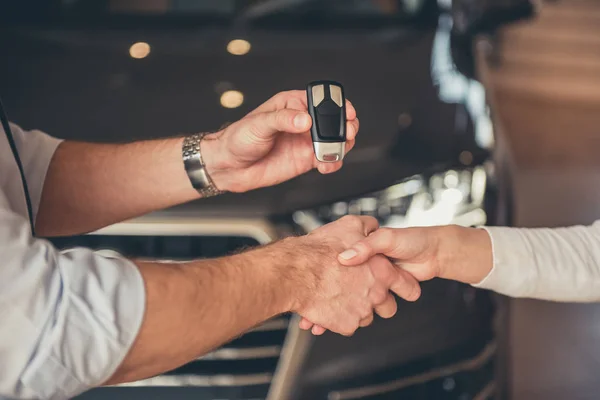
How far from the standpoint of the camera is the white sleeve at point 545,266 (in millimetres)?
1259

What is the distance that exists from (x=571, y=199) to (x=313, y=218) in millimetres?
2270

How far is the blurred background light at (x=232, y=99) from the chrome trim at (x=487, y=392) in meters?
0.82

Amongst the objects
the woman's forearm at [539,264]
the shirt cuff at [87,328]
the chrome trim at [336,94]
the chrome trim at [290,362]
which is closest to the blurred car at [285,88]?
the chrome trim at [290,362]

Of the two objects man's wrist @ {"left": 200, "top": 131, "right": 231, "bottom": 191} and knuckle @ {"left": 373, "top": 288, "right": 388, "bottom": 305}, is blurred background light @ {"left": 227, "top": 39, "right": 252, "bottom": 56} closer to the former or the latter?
man's wrist @ {"left": 200, "top": 131, "right": 231, "bottom": 191}

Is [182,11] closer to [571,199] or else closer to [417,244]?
[417,244]

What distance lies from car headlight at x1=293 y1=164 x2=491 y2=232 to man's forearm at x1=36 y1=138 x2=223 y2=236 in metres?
0.25

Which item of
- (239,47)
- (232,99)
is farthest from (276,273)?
(239,47)

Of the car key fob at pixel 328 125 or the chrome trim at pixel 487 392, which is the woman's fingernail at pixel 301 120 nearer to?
the car key fob at pixel 328 125

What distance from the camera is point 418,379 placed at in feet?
4.99

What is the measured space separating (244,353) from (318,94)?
1.79ft

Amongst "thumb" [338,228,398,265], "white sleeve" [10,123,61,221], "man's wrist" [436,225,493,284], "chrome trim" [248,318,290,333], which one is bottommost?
"chrome trim" [248,318,290,333]

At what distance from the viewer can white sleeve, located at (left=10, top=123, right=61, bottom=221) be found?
130 cm

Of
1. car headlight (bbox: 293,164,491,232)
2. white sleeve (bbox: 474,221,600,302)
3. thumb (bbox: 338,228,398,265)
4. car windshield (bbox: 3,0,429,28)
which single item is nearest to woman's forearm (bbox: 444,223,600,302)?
white sleeve (bbox: 474,221,600,302)

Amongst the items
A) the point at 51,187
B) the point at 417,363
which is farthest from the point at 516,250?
the point at 51,187
